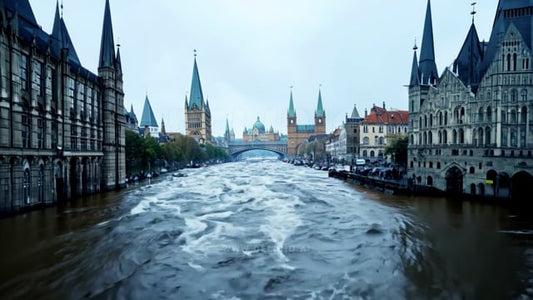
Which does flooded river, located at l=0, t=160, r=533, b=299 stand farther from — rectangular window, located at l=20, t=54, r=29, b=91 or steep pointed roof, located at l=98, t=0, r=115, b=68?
steep pointed roof, located at l=98, t=0, r=115, b=68

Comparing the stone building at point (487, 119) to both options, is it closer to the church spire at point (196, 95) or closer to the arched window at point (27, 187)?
the arched window at point (27, 187)

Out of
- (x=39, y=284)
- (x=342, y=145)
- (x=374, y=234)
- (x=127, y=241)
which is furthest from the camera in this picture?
(x=342, y=145)

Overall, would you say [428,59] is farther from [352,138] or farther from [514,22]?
[352,138]

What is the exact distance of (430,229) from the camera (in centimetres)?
2347

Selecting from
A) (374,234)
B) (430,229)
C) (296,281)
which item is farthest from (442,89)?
(296,281)

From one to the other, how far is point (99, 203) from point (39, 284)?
22.3 metres

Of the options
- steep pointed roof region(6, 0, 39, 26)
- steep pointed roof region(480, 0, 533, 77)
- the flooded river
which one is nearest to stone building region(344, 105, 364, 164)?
steep pointed roof region(480, 0, 533, 77)

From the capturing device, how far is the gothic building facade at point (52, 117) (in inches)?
977

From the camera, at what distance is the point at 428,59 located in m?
50.4

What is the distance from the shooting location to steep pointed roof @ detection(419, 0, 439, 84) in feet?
162

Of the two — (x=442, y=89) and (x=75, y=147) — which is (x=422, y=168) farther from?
(x=75, y=147)

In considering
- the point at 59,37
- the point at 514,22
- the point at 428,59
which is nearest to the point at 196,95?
the point at 59,37

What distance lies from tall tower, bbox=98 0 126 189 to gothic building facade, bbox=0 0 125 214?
132 mm

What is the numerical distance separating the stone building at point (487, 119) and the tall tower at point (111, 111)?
44.5 m
